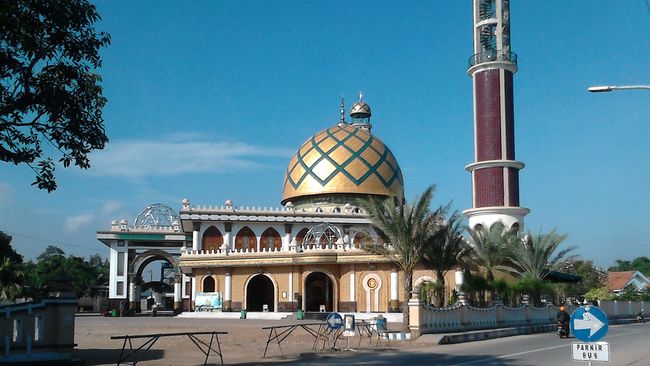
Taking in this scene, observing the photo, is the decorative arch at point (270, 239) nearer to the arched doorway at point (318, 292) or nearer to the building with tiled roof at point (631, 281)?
the arched doorway at point (318, 292)

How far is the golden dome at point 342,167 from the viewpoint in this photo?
175ft

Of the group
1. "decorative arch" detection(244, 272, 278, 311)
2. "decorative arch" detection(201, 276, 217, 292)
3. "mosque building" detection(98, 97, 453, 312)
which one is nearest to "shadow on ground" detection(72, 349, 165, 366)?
"mosque building" detection(98, 97, 453, 312)

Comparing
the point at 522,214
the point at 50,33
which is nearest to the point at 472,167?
the point at 522,214

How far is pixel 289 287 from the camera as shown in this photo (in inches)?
1622

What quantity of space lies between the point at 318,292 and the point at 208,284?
21.5 ft

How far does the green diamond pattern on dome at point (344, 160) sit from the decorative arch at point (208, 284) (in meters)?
13.3

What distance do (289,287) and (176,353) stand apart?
21354 millimetres

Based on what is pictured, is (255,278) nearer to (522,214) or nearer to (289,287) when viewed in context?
(289,287)

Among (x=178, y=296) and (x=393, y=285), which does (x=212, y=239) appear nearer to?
(x=178, y=296)

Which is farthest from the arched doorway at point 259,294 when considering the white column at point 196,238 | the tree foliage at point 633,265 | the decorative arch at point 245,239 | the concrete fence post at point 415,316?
the tree foliage at point 633,265

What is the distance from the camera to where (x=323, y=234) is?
46031mm

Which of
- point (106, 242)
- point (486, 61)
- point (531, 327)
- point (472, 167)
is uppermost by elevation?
point (486, 61)

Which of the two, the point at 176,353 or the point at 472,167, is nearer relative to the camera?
the point at 176,353

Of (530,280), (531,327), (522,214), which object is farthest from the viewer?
(522,214)
